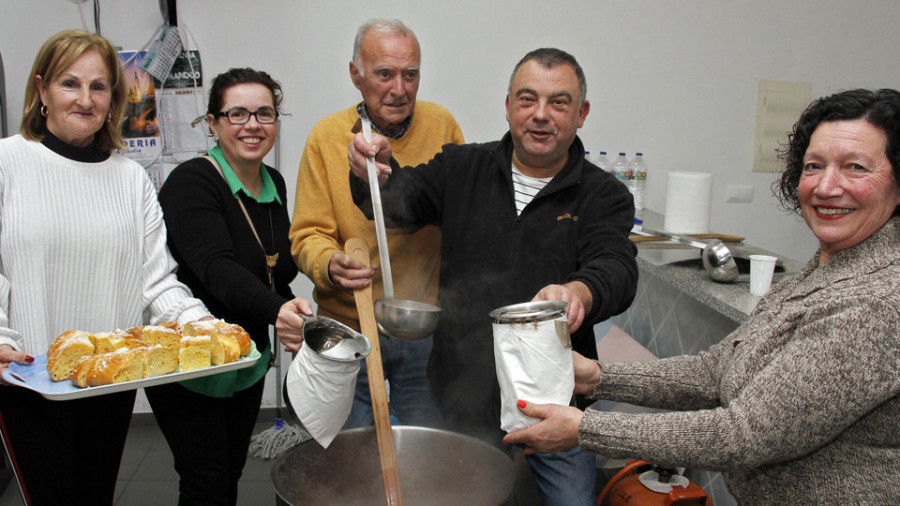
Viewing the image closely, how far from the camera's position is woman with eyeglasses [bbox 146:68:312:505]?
1699 millimetres

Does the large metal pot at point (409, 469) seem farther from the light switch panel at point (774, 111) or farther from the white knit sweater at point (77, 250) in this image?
the light switch panel at point (774, 111)

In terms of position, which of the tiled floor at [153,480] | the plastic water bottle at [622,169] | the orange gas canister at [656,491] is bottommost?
the tiled floor at [153,480]

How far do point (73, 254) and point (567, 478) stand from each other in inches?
52.2

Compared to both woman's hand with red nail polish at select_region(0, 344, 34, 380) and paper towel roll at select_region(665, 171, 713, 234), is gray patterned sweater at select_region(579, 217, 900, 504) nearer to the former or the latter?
woman's hand with red nail polish at select_region(0, 344, 34, 380)

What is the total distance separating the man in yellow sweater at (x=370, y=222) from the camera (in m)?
1.80

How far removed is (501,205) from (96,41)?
109 cm

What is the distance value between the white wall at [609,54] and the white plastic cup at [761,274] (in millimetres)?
1666

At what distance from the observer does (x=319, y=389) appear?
4.03 ft

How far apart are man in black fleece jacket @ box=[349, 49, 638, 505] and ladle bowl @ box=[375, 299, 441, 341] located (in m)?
0.16

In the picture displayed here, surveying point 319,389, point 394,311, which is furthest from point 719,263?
point 319,389

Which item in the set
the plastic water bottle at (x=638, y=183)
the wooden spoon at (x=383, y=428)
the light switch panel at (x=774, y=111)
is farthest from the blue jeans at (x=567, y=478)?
→ the light switch panel at (x=774, y=111)

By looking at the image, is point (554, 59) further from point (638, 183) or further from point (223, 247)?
point (638, 183)

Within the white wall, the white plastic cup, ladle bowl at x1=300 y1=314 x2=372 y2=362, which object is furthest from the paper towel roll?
ladle bowl at x1=300 y1=314 x2=372 y2=362

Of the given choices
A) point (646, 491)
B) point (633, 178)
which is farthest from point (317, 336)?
point (633, 178)
